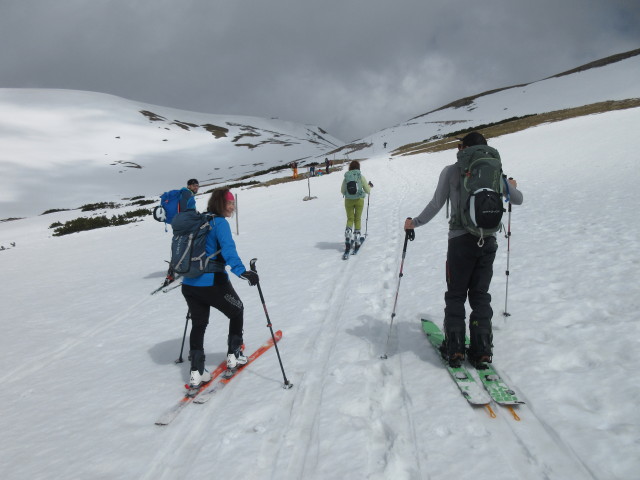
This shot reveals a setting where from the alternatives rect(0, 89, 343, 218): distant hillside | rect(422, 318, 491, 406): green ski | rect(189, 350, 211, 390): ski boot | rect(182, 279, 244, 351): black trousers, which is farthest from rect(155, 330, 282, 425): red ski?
rect(0, 89, 343, 218): distant hillside

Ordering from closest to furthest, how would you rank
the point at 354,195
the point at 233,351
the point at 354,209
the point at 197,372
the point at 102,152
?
the point at 197,372
the point at 233,351
the point at 354,195
the point at 354,209
the point at 102,152

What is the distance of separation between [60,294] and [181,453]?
334 inches

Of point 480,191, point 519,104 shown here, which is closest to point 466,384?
point 480,191

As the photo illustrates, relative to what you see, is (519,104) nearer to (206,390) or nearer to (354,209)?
(354,209)

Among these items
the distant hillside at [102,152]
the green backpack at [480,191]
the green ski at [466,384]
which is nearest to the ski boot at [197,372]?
the green ski at [466,384]

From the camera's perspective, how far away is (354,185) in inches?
360

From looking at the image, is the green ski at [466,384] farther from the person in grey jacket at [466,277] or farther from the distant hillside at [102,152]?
the distant hillside at [102,152]

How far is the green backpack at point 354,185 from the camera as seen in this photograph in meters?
9.14

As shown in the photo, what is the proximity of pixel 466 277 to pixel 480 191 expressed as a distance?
102cm

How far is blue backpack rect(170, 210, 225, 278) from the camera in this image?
3854 millimetres

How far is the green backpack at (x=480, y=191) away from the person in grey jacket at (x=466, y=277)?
5.3 inches

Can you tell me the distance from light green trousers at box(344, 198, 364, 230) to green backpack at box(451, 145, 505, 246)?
5.73 metres

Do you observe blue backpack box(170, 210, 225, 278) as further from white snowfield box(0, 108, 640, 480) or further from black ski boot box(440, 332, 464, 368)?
black ski boot box(440, 332, 464, 368)

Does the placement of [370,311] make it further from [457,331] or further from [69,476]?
[69,476]
